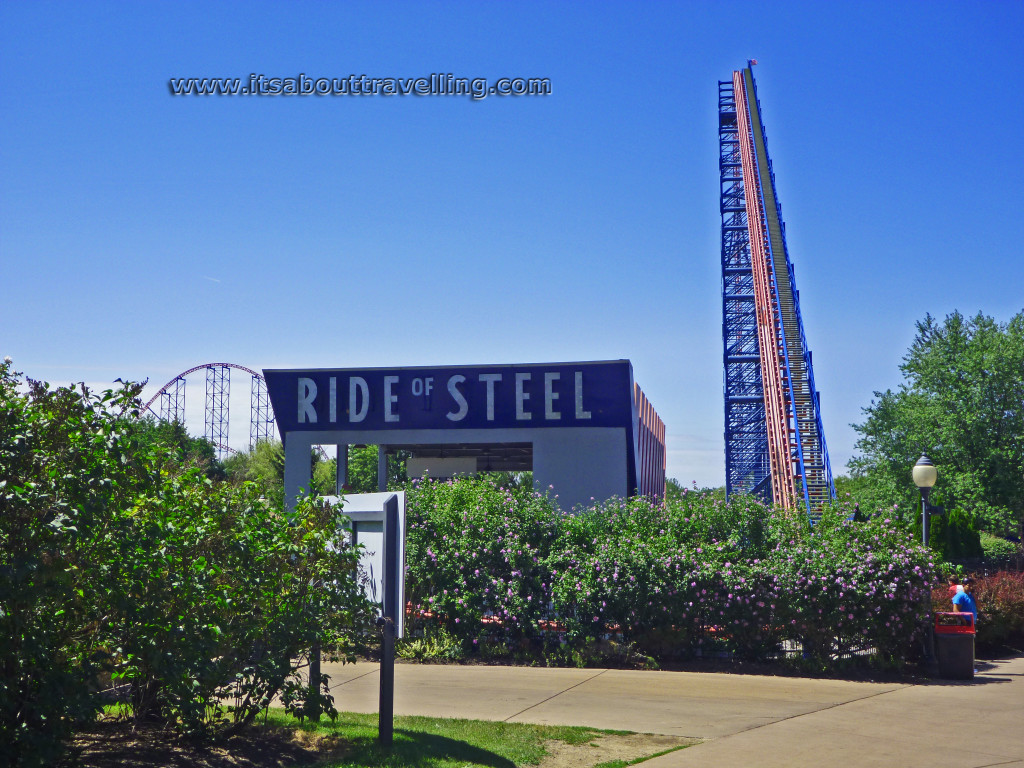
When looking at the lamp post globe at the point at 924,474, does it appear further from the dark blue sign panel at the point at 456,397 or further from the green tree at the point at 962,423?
the green tree at the point at 962,423

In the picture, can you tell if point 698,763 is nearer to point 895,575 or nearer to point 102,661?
point 102,661

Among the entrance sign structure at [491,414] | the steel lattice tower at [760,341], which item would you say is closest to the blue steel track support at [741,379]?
the steel lattice tower at [760,341]

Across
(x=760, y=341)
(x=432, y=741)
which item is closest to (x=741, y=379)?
(x=760, y=341)

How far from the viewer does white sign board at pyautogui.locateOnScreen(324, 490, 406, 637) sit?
770cm

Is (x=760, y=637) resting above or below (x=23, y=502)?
below

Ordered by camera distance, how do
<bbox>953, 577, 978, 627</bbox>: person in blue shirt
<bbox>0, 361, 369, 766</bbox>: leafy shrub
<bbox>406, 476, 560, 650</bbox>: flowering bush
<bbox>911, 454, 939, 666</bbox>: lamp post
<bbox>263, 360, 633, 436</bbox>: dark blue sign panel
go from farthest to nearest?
<bbox>263, 360, 633, 436</bbox>: dark blue sign panel, <bbox>406, 476, 560, 650</bbox>: flowering bush, <bbox>953, 577, 978, 627</bbox>: person in blue shirt, <bbox>911, 454, 939, 666</bbox>: lamp post, <bbox>0, 361, 369, 766</bbox>: leafy shrub

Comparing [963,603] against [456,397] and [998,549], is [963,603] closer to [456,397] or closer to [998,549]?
[456,397]

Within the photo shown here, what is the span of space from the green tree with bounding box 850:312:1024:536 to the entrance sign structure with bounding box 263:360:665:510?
1323cm

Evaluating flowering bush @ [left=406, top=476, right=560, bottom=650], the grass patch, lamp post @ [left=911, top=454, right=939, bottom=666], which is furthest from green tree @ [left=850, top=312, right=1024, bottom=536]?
the grass patch

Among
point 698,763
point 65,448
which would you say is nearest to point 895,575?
point 698,763

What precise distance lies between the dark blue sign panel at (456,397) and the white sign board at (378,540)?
13.4m

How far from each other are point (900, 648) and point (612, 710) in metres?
5.30

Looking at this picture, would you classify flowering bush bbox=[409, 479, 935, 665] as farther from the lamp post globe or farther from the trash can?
the lamp post globe

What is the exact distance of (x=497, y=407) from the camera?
881 inches
